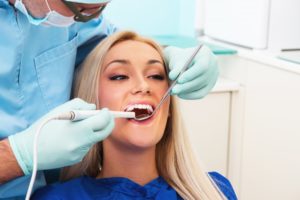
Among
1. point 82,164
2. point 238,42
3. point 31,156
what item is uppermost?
point 238,42

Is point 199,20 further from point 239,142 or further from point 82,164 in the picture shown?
point 82,164

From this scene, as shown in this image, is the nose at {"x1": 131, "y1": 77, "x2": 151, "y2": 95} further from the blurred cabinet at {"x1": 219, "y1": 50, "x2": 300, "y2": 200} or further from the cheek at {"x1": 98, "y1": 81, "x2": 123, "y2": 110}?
the blurred cabinet at {"x1": 219, "y1": 50, "x2": 300, "y2": 200}

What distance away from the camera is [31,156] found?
117 centimetres

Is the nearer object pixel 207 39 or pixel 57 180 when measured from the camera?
pixel 57 180

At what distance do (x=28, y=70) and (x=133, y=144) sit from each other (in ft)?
1.20

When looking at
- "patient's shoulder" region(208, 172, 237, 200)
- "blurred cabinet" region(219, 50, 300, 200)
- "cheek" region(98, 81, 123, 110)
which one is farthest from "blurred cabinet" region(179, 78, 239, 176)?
"cheek" region(98, 81, 123, 110)

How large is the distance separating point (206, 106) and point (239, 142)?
0.71 feet

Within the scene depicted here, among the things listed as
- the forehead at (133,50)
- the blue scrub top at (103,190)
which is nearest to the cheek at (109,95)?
the forehead at (133,50)

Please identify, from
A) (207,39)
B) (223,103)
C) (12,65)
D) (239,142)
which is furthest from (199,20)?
(12,65)

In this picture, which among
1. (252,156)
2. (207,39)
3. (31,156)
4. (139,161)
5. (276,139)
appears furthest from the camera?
(207,39)

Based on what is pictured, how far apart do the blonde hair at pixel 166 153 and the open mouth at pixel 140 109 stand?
0.12 metres

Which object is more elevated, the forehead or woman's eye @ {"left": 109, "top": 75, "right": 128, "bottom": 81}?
the forehead

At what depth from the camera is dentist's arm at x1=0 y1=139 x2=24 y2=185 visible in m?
1.18

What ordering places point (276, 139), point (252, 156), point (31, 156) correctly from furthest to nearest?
point (252, 156) → point (276, 139) → point (31, 156)
